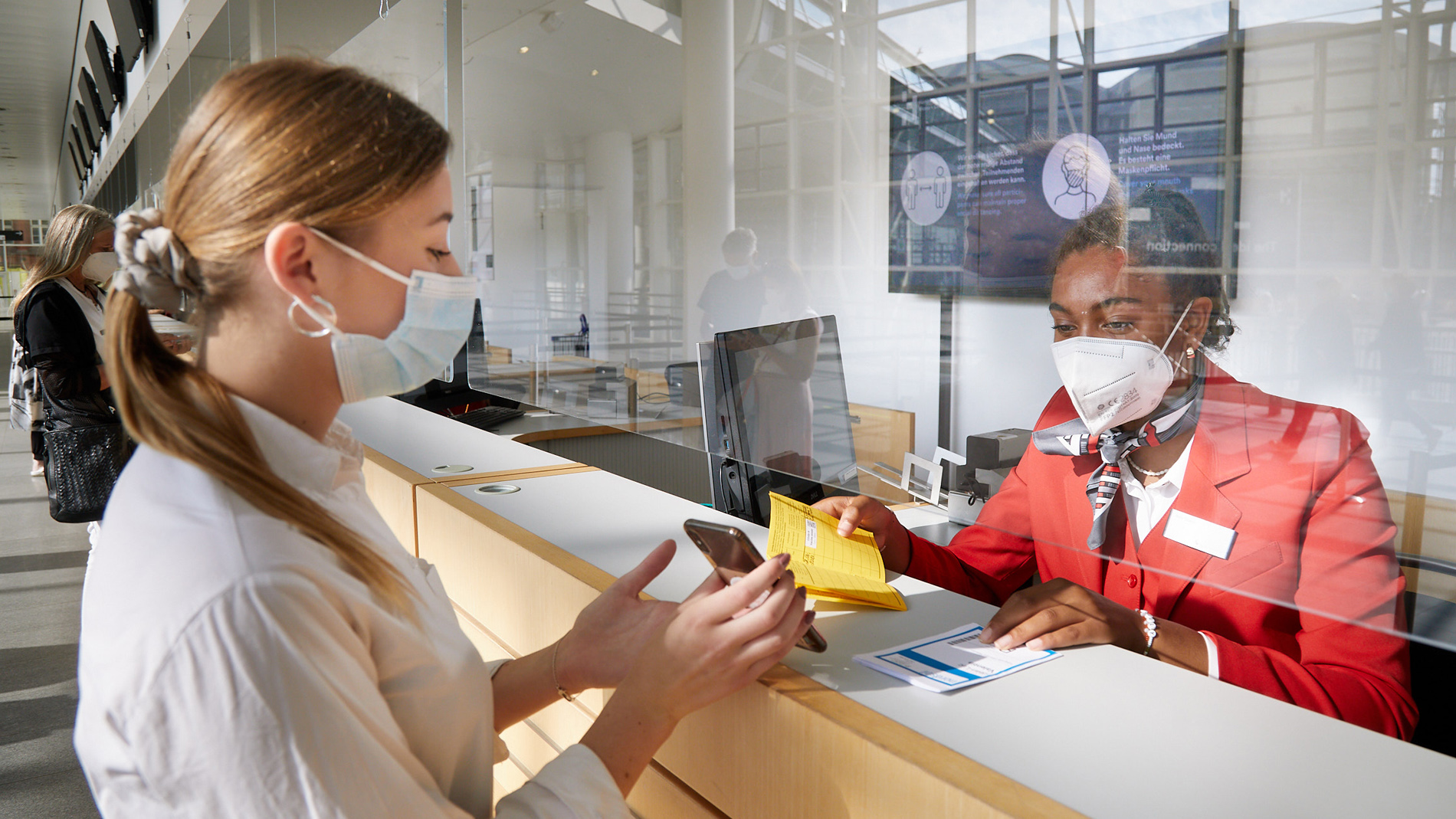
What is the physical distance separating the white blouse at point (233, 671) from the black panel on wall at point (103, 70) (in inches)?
367

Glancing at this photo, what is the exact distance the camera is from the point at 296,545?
70 centimetres

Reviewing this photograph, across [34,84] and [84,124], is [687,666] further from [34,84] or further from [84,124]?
[84,124]

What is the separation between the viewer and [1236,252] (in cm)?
119

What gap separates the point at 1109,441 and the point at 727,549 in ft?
2.23

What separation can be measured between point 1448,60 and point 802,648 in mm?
972

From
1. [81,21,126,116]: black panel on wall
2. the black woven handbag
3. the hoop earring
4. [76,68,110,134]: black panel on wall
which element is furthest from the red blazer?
[76,68,110,134]: black panel on wall

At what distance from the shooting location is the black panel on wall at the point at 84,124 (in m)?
12.0

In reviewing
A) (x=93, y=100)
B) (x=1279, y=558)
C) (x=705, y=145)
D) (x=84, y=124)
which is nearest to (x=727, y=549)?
(x=1279, y=558)

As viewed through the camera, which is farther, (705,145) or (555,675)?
(705,145)

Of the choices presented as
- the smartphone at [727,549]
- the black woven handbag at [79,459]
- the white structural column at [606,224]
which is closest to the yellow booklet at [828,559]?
the smartphone at [727,549]

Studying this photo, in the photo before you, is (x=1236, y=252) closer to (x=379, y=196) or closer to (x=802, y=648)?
(x=802, y=648)

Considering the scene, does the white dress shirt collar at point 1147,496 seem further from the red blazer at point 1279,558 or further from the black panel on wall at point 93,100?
the black panel on wall at point 93,100

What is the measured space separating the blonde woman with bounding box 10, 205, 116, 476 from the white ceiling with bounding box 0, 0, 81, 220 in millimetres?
5635

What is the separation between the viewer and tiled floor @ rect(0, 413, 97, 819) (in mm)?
2467
